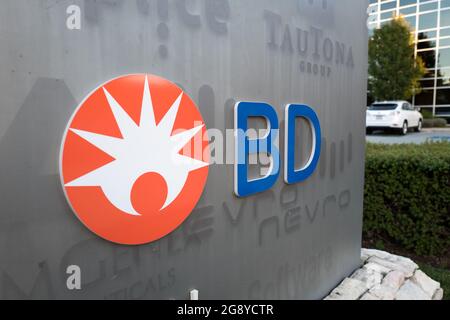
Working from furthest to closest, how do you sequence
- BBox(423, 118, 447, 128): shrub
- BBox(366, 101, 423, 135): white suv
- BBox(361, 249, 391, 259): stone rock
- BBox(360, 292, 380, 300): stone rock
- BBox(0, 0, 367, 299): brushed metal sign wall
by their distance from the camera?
BBox(423, 118, 447, 128): shrub, BBox(366, 101, 423, 135): white suv, BBox(361, 249, 391, 259): stone rock, BBox(360, 292, 380, 300): stone rock, BBox(0, 0, 367, 299): brushed metal sign wall

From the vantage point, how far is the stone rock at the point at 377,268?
3.91 meters

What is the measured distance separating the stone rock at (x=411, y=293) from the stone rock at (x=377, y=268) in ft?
0.74

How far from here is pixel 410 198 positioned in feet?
16.1

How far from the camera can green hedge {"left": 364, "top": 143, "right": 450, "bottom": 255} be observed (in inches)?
186

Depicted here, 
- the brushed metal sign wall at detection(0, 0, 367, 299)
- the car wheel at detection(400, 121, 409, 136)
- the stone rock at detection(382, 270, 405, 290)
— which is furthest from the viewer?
the car wheel at detection(400, 121, 409, 136)

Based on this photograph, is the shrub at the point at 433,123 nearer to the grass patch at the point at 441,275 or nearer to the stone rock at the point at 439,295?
the grass patch at the point at 441,275

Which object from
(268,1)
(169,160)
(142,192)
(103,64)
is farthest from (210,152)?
(268,1)

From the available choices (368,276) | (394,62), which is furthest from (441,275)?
(394,62)

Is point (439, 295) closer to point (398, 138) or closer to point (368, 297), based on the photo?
point (368, 297)

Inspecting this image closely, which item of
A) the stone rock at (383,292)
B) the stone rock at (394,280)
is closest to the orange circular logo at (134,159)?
the stone rock at (383,292)

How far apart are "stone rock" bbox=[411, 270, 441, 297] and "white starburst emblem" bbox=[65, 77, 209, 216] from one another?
3.07 m

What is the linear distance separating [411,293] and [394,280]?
0.19m

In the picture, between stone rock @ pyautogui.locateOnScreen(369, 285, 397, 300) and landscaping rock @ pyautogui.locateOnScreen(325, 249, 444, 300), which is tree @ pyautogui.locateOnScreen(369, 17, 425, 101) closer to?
landscaping rock @ pyautogui.locateOnScreen(325, 249, 444, 300)

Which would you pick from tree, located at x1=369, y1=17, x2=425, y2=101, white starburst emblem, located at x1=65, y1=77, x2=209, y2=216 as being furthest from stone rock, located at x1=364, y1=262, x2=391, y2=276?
tree, located at x1=369, y1=17, x2=425, y2=101
